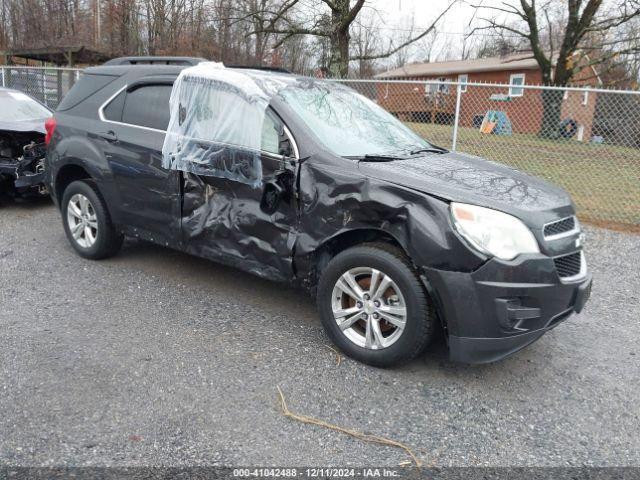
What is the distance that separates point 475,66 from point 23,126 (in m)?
29.8

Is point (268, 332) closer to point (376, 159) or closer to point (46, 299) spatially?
point (376, 159)

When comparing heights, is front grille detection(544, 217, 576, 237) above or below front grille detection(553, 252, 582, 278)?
above

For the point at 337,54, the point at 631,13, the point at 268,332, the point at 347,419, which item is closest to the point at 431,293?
the point at 347,419

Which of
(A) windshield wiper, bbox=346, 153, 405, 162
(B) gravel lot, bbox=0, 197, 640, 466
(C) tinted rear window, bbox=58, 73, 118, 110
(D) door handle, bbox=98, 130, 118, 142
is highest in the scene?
(C) tinted rear window, bbox=58, 73, 118, 110

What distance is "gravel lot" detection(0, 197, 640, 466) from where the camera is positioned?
270cm

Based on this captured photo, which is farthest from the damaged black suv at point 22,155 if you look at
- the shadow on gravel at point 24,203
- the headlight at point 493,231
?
the headlight at point 493,231

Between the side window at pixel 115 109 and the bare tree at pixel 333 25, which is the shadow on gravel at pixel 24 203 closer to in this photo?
the side window at pixel 115 109

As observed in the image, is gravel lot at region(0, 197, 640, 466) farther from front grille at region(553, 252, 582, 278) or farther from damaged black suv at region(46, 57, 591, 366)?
front grille at region(553, 252, 582, 278)

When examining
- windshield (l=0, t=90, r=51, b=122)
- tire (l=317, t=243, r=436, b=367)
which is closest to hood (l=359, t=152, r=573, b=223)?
tire (l=317, t=243, r=436, b=367)

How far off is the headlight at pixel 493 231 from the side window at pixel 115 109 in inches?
127

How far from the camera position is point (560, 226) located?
132 inches

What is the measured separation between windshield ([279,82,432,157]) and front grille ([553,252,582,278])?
1397 millimetres

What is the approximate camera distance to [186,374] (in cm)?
333

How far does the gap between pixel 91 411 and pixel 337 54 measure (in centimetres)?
1451
